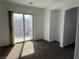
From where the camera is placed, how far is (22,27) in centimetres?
493

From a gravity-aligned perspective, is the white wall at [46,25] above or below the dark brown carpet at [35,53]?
above

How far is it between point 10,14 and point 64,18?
314cm

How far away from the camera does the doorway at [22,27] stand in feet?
15.2

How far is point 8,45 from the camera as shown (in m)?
4.20

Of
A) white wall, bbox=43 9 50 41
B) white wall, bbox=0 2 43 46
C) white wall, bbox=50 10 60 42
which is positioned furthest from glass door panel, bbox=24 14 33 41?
white wall, bbox=50 10 60 42

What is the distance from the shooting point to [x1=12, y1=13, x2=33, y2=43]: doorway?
15.2 ft

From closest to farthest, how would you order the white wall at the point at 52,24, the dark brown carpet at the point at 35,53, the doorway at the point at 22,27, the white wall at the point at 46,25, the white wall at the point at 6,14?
the dark brown carpet at the point at 35,53 < the white wall at the point at 6,14 < the doorway at the point at 22,27 < the white wall at the point at 52,24 < the white wall at the point at 46,25

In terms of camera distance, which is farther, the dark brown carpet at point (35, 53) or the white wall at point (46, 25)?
the white wall at point (46, 25)

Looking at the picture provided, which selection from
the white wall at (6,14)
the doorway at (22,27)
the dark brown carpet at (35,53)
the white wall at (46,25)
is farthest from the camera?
the white wall at (46,25)

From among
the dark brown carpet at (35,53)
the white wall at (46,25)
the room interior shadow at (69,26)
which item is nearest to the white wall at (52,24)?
the white wall at (46,25)

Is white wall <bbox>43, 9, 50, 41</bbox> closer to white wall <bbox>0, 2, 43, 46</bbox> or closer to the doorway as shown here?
white wall <bbox>0, 2, 43, 46</bbox>

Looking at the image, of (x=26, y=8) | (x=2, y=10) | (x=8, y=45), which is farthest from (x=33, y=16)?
(x=8, y=45)

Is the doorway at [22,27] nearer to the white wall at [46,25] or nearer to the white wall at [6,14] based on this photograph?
the white wall at [6,14]

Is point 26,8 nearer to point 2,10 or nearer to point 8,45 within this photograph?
point 2,10
